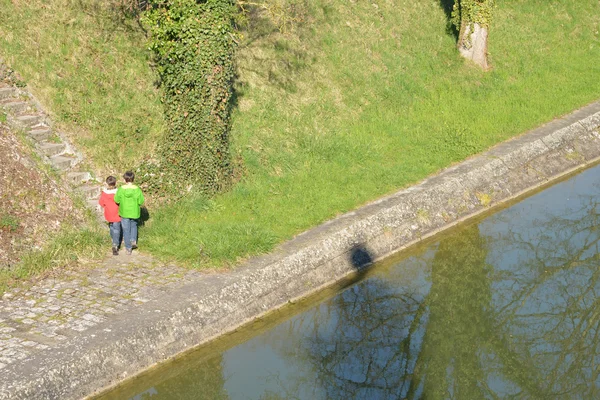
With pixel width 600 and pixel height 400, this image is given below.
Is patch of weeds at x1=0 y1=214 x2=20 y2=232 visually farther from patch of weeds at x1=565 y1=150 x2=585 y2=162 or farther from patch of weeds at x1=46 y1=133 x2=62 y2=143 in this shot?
patch of weeds at x1=565 y1=150 x2=585 y2=162

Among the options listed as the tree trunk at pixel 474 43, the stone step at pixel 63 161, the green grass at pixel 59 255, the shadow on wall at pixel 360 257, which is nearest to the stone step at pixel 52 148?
the stone step at pixel 63 161

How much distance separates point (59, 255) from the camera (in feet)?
44.7

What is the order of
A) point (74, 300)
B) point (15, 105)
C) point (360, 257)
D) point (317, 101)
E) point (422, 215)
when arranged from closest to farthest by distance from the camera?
point (74, 300) < point (360, 257) < point (15, 105) < point (422, 215) < point (317, 101)

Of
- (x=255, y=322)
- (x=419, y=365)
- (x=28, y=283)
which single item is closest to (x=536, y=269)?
(x=419, y=365)

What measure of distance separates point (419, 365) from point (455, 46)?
1334 cm

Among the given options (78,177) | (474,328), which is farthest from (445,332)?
(78,177)

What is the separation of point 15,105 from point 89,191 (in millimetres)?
2312

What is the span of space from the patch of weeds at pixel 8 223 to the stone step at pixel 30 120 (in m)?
2.46

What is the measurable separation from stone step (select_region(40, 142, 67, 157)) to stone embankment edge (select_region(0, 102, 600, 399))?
4.17 m

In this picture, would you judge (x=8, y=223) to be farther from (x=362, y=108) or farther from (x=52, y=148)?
(x=362, y=108)

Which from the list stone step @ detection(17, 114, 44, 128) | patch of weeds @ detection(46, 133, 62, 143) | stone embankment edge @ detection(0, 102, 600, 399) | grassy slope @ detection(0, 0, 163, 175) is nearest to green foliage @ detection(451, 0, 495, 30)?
stone embankment edge @ detection(0, 102, 600, 399)

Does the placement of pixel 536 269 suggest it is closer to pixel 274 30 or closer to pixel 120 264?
pixel 120 264

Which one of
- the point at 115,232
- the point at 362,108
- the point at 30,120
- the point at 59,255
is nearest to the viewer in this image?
the point at 59,255

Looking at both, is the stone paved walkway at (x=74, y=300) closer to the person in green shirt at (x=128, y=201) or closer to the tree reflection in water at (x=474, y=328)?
the person in green shirt at (x=128, y=201)
